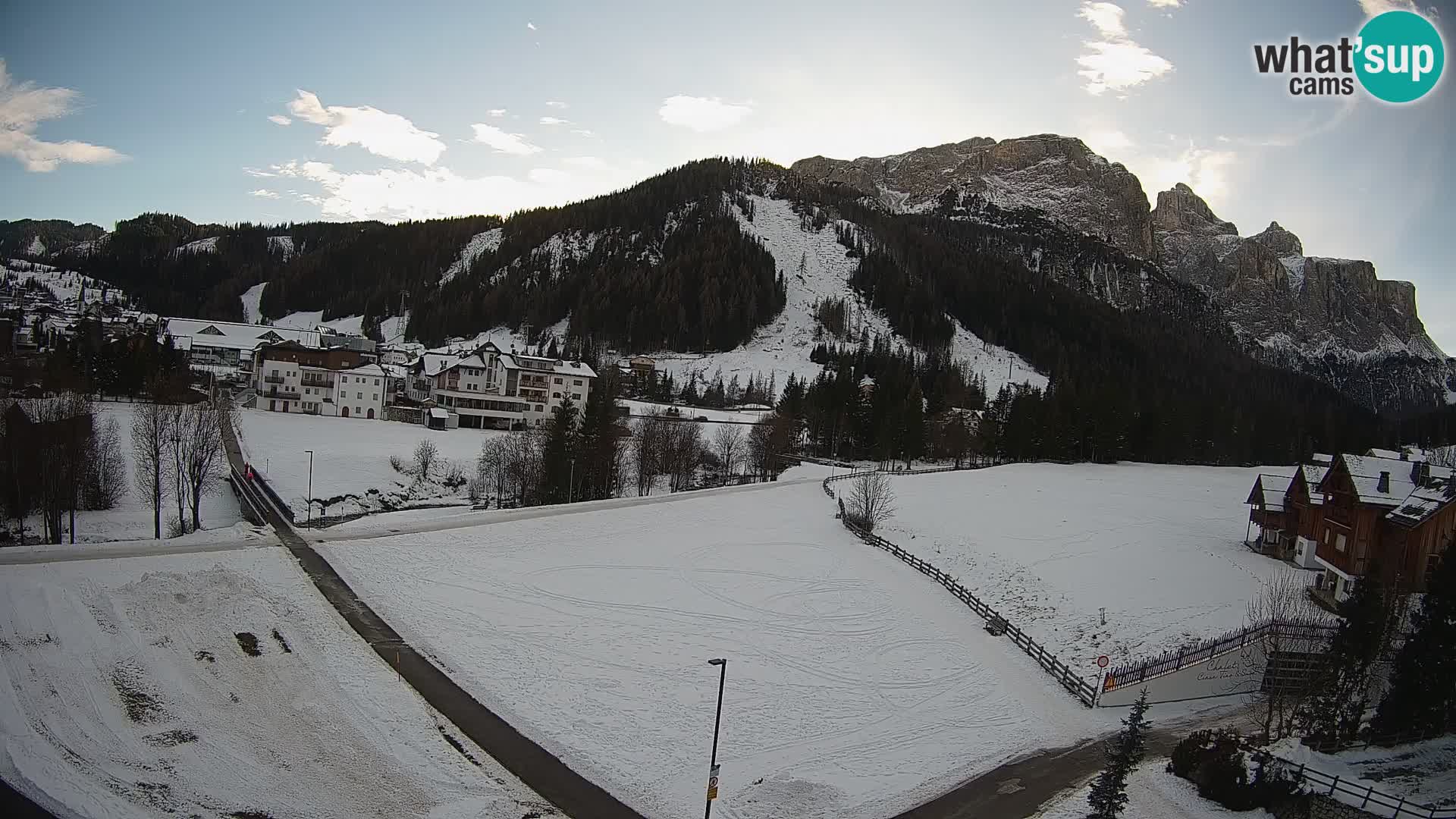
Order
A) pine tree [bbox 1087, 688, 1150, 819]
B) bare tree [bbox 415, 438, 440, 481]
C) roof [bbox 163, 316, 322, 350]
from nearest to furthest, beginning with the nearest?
1. pine tree [bbox 1087, 688, 1150, 819]
2. bare tree [bbox 415, 438, 440, 481]
3. roof [bbox 163, 316, 322, 350]

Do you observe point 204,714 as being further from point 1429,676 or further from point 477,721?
point 1429,676

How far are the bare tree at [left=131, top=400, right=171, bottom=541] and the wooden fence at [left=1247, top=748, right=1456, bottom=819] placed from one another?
160 feet

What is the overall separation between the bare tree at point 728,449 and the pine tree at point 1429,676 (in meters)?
59.4

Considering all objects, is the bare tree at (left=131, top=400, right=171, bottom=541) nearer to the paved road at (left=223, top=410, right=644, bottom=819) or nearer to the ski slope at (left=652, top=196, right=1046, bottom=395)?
the paved road at (left=223, top=410, right=644, bottom=819)

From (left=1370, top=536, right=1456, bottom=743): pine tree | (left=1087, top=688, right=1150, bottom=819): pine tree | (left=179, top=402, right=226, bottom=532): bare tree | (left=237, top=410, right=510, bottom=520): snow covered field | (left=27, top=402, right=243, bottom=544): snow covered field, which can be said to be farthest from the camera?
(left=237, top=410, right=510, bottom=520): snow covered field

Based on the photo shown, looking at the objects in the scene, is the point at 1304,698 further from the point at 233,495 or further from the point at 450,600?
the point at 233,495

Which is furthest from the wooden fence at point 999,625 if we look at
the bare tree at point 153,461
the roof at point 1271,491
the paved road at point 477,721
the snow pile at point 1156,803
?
the bare tree at point 153,461

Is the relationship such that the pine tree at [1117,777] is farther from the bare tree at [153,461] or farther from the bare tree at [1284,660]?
the bare tree at [153,461]

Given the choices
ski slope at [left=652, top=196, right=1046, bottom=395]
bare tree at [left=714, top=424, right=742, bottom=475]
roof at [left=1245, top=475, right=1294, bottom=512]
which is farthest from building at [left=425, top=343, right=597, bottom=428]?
roof at [left=1245, top=475, right=1294, bottom=512]

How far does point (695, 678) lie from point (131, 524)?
36.8 metres

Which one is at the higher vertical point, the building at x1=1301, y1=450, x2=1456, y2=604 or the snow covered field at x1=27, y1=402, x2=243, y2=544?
the building at x1=1301, y1=450, x2=1456, y2=604

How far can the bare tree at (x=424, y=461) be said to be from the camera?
6100 cm

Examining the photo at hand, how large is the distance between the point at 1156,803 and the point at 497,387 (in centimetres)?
8048

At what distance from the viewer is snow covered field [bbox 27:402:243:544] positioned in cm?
4144
